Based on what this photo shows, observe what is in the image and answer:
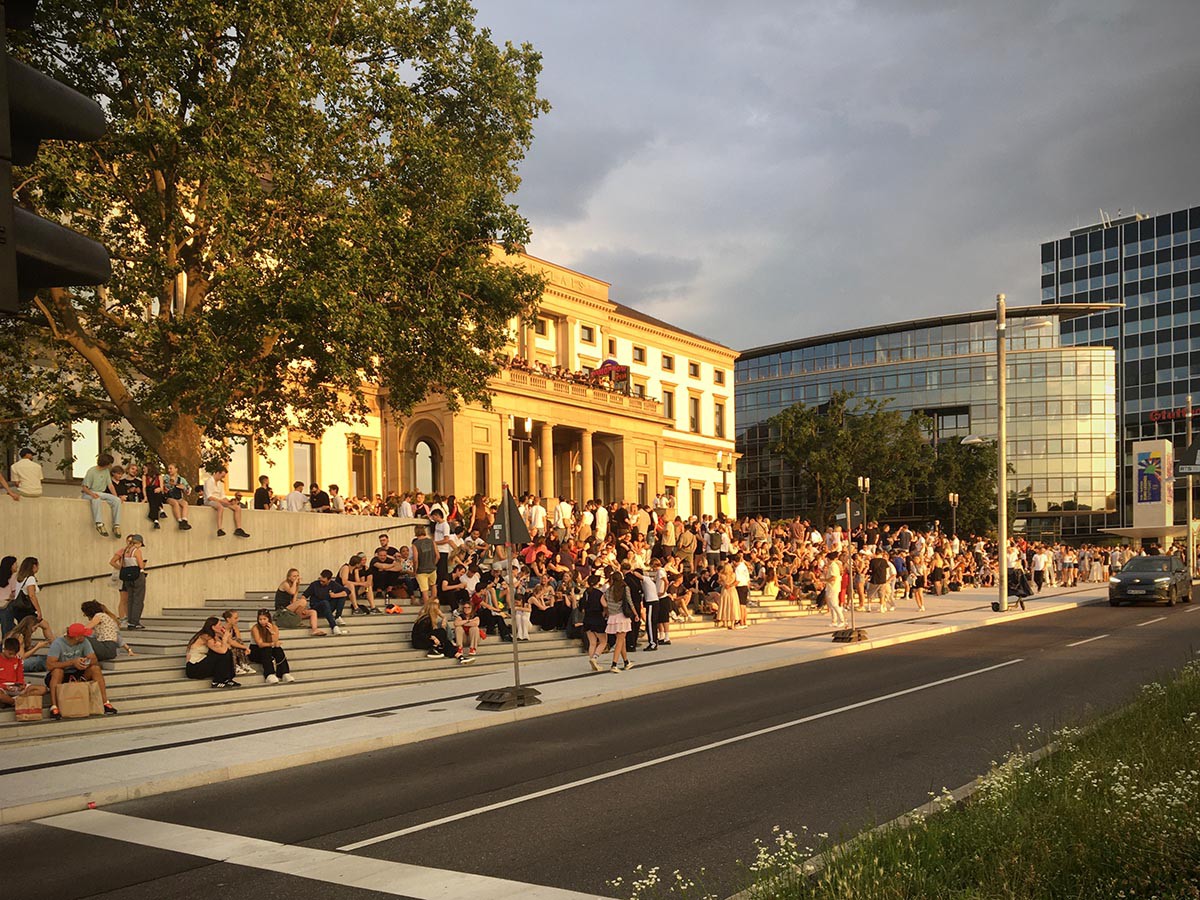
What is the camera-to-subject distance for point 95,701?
13.9 m

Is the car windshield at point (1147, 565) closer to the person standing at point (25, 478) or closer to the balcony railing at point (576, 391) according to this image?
the balcony railing at point (576, 391)

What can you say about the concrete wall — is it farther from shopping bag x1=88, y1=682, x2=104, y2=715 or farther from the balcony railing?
the balcony railing

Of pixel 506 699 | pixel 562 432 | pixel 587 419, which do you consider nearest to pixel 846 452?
pixel 587 419

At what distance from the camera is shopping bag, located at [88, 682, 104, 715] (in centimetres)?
1384

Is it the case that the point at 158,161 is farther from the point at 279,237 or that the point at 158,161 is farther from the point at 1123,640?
the point at 1123,640

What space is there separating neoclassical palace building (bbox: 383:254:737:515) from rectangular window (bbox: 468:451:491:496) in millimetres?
58

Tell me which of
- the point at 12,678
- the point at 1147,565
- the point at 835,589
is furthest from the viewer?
the point at 1147,565

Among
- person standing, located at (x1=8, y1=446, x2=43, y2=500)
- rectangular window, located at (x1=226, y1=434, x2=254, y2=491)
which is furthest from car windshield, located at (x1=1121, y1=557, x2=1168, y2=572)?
person standing, located at (x1=8, y1=446, x2=43, y2=500)

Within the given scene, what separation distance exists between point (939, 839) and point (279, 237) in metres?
18.2

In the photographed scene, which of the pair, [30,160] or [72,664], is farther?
[72,664]

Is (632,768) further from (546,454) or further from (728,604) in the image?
(546,454)

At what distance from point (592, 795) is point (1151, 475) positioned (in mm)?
68033

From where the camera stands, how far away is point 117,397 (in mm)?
21953

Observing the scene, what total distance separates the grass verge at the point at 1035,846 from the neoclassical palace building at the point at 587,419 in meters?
30.8
